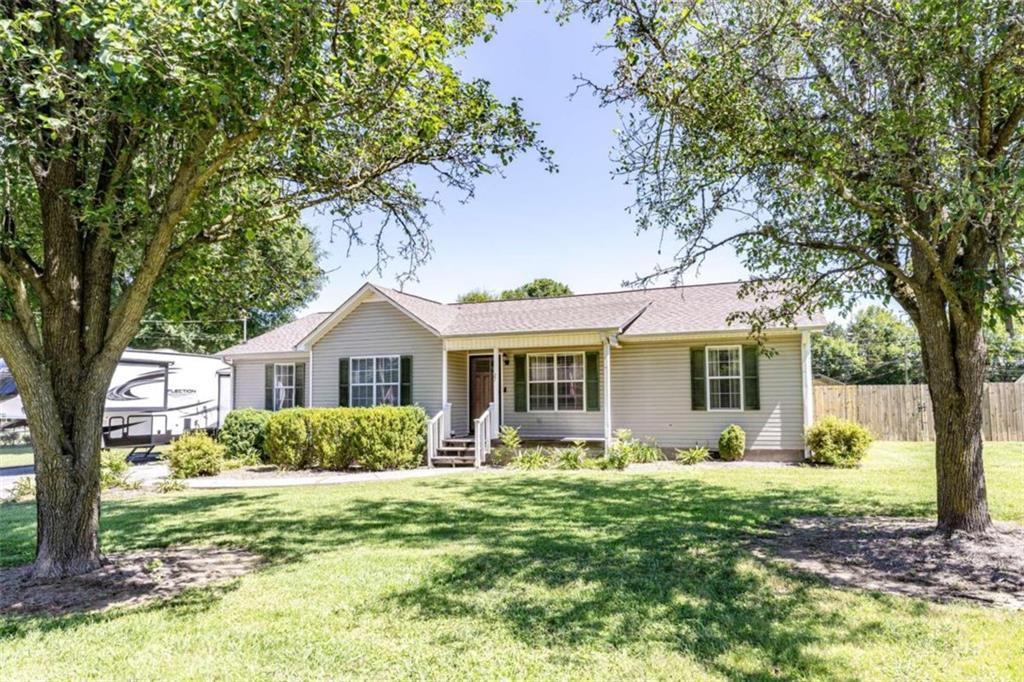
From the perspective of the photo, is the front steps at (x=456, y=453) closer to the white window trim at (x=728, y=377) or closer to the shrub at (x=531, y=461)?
the shrub at (x=531, y=461)

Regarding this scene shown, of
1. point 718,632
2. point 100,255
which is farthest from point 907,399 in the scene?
point 100,255

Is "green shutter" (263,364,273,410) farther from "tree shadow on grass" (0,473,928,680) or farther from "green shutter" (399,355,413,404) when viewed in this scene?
"tree shadow on grass" (0,473,928,680)

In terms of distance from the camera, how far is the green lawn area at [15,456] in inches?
660

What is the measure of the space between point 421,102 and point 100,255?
335 cm

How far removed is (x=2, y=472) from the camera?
49.5 ft

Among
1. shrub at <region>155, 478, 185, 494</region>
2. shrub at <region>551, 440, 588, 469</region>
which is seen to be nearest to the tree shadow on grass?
shrub at <region>155, 478, 185, 494</region>

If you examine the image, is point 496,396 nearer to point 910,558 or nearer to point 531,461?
point 531,461

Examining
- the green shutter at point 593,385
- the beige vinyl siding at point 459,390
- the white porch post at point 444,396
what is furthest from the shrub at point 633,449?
the beige vinyl siding at point 459,390

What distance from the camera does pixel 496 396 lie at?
1530 cm

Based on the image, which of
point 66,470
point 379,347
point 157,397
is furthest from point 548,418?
point 157,397

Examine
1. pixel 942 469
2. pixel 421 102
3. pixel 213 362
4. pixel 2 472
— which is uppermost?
pixel 421 102

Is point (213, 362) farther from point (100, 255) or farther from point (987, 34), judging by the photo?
point (987, 34)

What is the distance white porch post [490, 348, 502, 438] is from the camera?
15.1 metres

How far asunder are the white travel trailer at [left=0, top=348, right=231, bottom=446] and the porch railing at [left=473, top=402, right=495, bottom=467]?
Result: 10317 mm
